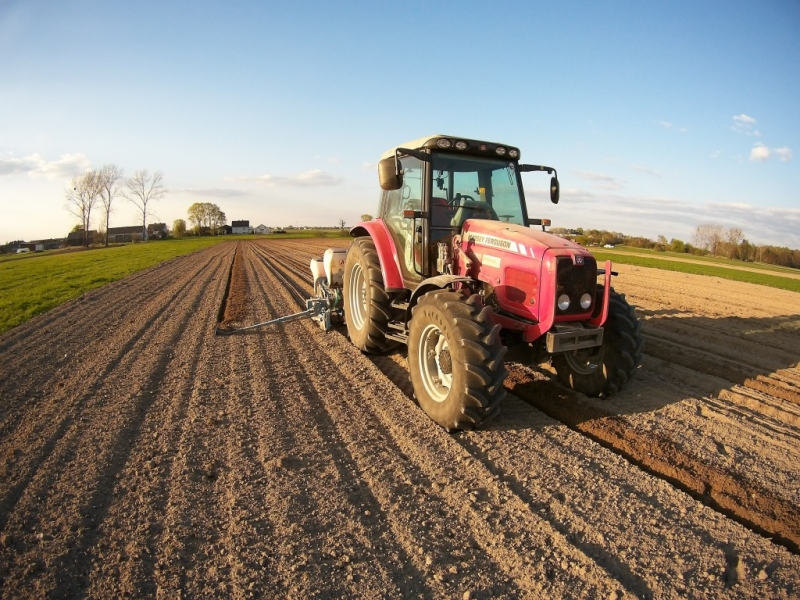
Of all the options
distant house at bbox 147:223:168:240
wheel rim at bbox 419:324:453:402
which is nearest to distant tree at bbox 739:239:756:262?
wheel rim at bbox 419:324:453:402

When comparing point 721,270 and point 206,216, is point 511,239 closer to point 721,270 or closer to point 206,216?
point 721,270

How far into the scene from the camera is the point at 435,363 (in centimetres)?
452

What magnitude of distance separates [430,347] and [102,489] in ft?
8.71

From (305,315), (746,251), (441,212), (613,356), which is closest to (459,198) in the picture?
(441,212)

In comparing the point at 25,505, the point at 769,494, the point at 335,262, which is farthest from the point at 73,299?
the point at 769,494

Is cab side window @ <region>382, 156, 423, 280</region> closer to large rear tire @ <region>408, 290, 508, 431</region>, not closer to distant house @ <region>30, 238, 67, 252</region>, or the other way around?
large rear tire @ <region>408, 290, 508, 431</region>

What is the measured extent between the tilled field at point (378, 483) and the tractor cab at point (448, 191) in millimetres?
1523

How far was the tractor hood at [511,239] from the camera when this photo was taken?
4.19 m

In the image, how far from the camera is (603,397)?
4.73 m

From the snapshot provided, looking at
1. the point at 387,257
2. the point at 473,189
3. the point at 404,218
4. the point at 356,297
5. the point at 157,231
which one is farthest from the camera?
the point at 157,231

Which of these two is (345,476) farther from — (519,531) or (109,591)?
(109,591)

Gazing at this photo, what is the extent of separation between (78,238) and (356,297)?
85.0 m

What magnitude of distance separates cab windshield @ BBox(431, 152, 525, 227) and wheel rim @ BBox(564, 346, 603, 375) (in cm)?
149

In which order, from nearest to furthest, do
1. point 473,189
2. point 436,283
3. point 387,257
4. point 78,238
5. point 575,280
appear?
1. point 575,280
2. point 436,283
3. point 473,189
4. point 387,257
5. point 78,238
